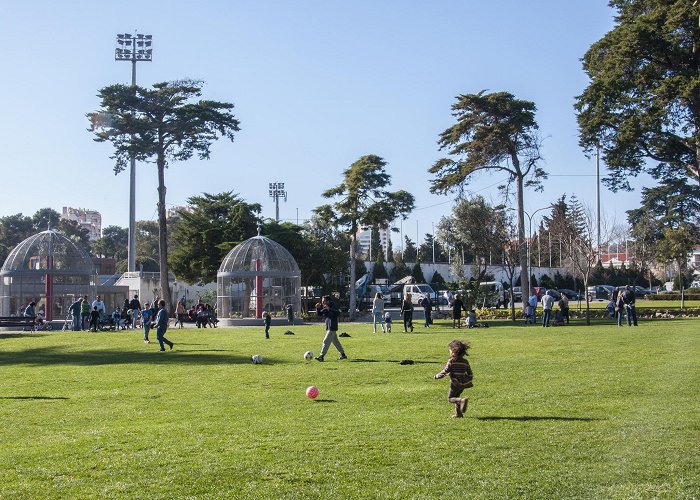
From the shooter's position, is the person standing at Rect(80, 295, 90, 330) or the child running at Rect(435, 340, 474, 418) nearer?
the child running at Rect(435, 340, 474, 418)

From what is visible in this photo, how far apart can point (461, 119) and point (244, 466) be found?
4201 centimetres

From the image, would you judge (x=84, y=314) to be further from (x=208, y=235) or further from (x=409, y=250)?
A: (x=409, y=250)

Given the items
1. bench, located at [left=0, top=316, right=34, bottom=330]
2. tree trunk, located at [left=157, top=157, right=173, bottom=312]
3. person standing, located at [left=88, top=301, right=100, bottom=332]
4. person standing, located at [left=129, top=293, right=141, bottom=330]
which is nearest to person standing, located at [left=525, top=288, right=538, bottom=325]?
person standing, located at [left=129, top=293, right=141, bottom=330]

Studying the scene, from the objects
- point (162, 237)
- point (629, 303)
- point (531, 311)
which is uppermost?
point (162, 237)

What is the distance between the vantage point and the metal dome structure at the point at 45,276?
47375mm

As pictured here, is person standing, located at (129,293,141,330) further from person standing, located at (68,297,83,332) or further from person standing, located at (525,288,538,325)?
person standing, located at (525,288,538,325)

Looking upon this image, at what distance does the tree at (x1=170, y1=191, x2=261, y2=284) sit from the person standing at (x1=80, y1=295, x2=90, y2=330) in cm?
1466

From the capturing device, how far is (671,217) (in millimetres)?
75062

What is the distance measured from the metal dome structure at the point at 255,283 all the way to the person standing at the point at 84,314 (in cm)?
812

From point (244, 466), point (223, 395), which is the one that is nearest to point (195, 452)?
point (244, 466)

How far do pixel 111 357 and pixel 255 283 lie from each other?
23339mm

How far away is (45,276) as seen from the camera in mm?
47406

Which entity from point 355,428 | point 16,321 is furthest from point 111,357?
point 16,321

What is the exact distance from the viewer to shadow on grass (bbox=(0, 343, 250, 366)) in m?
22.3
